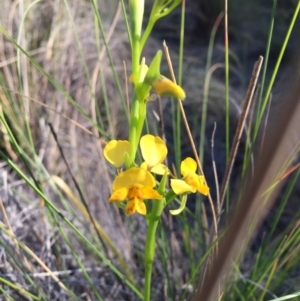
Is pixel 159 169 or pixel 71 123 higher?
→ pixel 159 169

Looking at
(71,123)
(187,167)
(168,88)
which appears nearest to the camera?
(168,88)

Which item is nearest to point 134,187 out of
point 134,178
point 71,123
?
point 134,178

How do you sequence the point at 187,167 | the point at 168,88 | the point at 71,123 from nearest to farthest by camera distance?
the point at 168,88
the point at 187,167
the point at 71,123

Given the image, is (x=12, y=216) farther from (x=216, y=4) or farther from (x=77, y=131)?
(x=216, y=4)

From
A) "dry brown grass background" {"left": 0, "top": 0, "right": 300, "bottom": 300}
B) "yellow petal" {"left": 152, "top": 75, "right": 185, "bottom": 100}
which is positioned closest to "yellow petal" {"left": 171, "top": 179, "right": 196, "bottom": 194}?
"yellow petal" {"left": 152, "top": 75, "right": 185, "bottom": 100}

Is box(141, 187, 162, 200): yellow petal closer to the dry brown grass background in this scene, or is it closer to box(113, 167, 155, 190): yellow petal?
box(113, 167, 155, 190): yellow petal

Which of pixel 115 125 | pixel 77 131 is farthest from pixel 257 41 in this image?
pixel 77 131

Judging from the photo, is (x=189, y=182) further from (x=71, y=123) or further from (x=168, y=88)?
(x=71, y=123)
